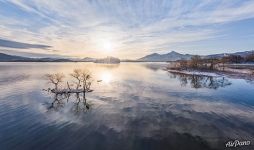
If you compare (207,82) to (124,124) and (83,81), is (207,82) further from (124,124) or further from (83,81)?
(124,124)

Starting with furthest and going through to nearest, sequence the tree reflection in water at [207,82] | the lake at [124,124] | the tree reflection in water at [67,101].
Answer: the tree reflection in water at [207,82] < the tree reflection in water at [67,101] < the lake at [124,124]

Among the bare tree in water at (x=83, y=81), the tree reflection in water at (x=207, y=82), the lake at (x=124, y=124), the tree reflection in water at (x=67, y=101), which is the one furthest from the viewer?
the tree reflection in water at (x=207, y=82)

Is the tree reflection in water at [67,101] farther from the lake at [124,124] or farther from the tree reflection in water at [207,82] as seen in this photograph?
the tree reflection in water at [207,82]

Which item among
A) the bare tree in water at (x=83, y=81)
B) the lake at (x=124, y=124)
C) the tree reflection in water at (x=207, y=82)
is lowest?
the lake at (x=124, y=124)

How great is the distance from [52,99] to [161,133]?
3000 cm

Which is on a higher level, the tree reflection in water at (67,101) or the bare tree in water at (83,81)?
the bare tree in water at (83,81)

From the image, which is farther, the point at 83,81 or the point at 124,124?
the point at 83,81

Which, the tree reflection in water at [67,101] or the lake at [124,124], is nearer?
the lake at [124,124]

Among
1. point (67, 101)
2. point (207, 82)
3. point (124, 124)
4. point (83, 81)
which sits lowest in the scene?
point (124, 124)

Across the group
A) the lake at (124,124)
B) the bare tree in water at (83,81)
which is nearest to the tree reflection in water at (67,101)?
the lake at (124,124)

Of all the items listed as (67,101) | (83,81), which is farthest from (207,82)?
(67,101)

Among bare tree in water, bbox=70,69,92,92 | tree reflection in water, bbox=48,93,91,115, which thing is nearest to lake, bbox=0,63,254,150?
tree reflection in water, bbox=48,93,91,115

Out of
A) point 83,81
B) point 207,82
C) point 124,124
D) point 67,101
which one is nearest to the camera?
point 124,124

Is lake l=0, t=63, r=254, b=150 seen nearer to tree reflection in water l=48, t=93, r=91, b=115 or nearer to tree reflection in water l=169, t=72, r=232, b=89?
tree reflection in water l=48, t=93, r=91, b=115
